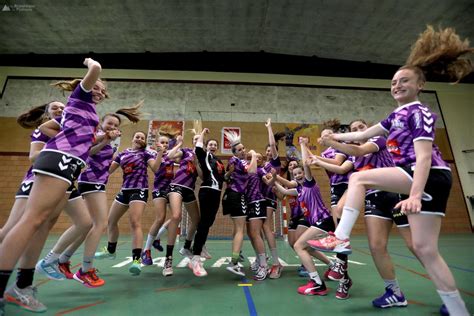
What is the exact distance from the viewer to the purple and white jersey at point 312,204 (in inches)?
133

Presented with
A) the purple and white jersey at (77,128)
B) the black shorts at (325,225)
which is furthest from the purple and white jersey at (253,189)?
the purple and white jersey at (77,128)

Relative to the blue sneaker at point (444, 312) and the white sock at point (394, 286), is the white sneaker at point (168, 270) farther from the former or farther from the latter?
the blue sneaker at point (444, 312)

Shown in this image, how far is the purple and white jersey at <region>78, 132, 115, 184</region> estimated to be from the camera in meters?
3.60

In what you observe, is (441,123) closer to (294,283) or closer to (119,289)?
(294,283)

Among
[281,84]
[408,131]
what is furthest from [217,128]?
[408,131]

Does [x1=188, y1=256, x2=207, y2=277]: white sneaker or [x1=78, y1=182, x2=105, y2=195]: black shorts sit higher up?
[x1=78, y1=182, x2=105, y2=195]: black shorts

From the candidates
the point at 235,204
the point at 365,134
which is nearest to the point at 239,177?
the point at 235,204

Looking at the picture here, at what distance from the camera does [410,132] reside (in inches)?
78.0

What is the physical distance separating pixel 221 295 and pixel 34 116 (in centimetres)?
303

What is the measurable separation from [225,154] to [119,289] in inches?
350

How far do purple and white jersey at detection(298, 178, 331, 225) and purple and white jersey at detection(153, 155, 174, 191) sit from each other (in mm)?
2555

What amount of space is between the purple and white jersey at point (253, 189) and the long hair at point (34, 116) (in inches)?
112

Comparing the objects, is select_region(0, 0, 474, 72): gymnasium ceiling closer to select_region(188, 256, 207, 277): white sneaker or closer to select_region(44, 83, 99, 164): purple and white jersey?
select_region(44, 83, 99, 164): purple and white jersey

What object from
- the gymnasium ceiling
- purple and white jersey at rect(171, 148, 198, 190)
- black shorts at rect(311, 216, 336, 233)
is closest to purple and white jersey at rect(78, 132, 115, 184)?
purple and white jersey at rect(171, 148, 198, 190)
